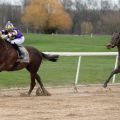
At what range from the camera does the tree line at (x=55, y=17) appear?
85.2 metres

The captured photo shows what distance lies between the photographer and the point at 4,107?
10.0 m

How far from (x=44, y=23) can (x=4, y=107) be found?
75962 mm

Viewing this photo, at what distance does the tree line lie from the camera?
85.2 m

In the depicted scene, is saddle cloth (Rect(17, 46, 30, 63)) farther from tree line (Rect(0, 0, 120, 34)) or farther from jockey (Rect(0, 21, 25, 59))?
tree line (Rect(0, 0, 120, 34))

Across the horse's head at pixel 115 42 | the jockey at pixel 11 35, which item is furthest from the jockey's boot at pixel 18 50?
the horse's head at pixel 115 42

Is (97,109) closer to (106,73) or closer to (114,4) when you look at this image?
(106,73)

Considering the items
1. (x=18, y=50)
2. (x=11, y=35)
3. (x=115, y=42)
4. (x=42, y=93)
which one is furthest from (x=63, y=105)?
(x=115, y=42)

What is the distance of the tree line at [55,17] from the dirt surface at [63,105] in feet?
222

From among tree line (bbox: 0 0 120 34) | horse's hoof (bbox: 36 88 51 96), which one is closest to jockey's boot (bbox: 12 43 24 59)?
horse's hoof (bbox: 36 88 51 96)

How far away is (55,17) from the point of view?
88438 mm

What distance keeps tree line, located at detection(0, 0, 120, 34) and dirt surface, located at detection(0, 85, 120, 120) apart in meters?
67.6

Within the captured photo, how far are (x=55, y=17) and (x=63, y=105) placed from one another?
78.4 meters

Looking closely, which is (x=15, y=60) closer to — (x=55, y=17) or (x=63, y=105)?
(x=63, y=105)

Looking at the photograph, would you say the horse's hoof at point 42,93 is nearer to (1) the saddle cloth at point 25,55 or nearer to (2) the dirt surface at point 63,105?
(2) the dirt surface at point 63,105
